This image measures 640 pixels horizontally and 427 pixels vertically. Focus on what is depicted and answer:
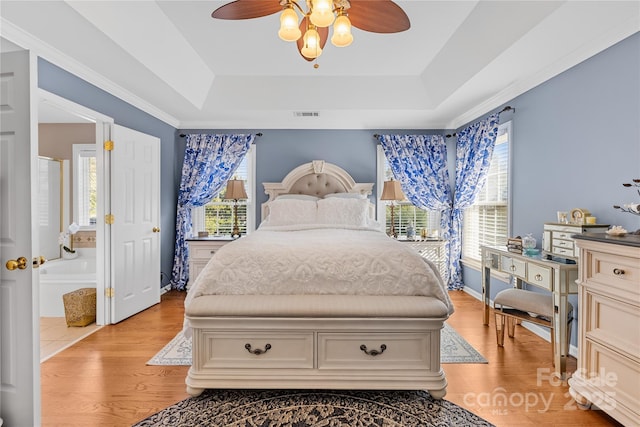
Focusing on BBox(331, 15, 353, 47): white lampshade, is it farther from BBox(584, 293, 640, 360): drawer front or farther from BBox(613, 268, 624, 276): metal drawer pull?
BBox(584, 293, 640, 360): drawer front


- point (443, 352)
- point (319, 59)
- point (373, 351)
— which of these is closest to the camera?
point (373, 351)

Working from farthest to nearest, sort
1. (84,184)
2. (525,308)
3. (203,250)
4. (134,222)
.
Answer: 1. (84,184)
2. (203,250)
3. (134,222)
4. (525,308)

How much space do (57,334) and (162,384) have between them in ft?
5.51

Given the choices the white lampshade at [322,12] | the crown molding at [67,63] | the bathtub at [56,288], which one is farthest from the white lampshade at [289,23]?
the bathtub at [56,288]

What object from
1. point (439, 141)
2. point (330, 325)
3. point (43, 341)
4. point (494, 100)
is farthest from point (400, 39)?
point (43, 341)

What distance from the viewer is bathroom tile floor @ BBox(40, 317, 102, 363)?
2836 mm

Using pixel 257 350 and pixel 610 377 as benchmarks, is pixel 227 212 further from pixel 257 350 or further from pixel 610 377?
pixel 610 377

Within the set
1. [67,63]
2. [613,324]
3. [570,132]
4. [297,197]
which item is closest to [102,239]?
[67,63]

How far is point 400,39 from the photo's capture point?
3172 mm

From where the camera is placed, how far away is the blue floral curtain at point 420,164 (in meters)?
4.90

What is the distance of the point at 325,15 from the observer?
1.65 meters

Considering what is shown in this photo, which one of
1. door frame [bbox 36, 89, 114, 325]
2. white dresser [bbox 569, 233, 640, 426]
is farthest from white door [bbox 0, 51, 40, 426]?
white dresser [bbox 569, 233, 640, 426]

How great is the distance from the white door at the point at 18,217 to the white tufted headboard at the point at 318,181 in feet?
10.7

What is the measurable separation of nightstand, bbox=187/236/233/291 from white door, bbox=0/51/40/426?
2.80 metres
